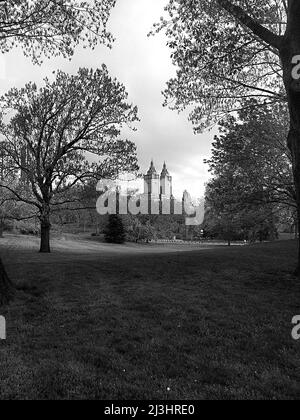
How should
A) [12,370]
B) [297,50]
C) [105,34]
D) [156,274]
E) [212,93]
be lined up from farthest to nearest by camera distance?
[212,93], [156,274], [105,34], [297,50], [12,370]

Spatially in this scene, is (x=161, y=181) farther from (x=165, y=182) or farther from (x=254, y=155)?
(x=254, y=155)

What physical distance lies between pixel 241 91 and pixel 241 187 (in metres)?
7.97

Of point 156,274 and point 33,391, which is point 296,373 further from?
point 156,274

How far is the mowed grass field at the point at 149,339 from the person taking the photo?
436 centimetres

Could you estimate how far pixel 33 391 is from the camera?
13.8ft

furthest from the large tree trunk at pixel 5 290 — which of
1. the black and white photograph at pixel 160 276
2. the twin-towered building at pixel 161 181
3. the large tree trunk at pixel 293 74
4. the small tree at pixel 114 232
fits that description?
the twin-towered building at pixel 161 181

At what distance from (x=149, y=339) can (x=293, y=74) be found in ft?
27.8

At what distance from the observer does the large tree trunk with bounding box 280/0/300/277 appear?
9.73 metres

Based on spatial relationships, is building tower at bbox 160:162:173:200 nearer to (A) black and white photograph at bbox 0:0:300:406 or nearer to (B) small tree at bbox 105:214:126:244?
(B) small tree at bbox 105:214:126:244

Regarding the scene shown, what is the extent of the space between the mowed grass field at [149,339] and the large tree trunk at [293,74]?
4278mm

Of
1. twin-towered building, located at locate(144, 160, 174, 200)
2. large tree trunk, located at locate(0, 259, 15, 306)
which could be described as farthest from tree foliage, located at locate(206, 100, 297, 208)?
twin-towered building, located at locate(144, 160, 174, 200)

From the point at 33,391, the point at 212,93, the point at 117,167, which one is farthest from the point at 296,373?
the point at 117,167

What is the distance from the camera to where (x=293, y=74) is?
987 cm
